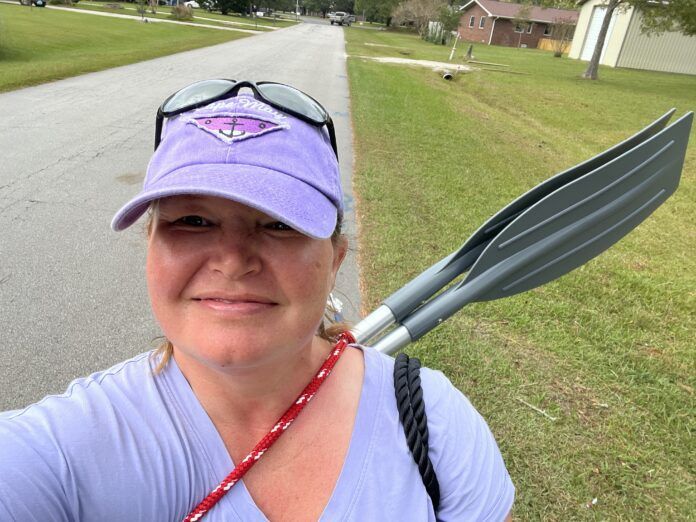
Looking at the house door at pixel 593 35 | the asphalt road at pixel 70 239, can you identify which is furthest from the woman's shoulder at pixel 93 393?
the house door at pixel 593 35

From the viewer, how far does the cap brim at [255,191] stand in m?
0.96

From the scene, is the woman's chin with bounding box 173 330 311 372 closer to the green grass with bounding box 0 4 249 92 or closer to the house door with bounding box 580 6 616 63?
the green grass with bounding box 0 4 249 92

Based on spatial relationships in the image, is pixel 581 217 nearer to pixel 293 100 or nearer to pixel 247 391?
pixel 293 100

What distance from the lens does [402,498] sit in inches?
43.9

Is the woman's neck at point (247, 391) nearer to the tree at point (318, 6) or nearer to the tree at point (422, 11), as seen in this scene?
the tree at point (422, 11)

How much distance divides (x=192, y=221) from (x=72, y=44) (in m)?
20.3

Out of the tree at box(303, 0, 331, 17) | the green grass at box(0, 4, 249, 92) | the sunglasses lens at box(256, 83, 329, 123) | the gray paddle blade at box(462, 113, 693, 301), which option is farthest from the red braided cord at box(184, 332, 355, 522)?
the tree at box(303, 0, 331, 17)

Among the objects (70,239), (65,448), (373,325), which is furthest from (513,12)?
(65,448)

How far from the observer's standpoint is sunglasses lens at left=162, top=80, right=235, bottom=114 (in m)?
1.15

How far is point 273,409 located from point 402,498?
358 mm

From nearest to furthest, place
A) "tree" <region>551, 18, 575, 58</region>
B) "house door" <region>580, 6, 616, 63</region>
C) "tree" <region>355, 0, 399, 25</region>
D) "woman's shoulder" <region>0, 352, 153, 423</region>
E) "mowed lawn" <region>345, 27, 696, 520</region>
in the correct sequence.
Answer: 1. "woman's shoulder" <region>0, 352, 153, 423</region>
2. "mowed lawn" <region>345, 27, 696, 520</region>
3. "house door" <region>580, 6, 616, 63</region>
4. "tree" <region>551, 18, 575, 58</region>
5. "tree" <region>355, 0, 399, 25</region>

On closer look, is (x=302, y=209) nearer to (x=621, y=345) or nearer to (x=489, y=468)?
(x=489, y=468)

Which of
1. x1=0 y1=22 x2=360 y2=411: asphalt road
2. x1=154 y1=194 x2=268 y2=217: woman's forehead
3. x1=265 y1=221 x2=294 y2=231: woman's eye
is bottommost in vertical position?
x1=0 y1=22 x2=360 y2=411: asphalt road

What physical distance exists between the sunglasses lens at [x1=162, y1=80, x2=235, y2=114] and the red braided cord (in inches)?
27.5
